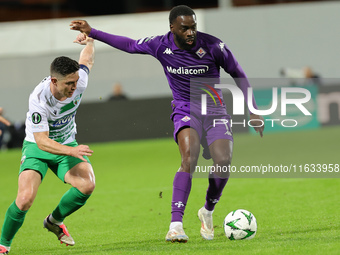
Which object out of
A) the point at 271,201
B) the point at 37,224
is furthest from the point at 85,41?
the point at 271,201

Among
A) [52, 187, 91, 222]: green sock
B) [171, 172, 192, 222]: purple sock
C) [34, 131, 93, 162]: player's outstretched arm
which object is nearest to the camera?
[34, 131, 93, 162]: player's outstretched arm

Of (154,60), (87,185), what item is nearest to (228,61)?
(87,185)

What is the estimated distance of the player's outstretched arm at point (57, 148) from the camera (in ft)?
17.2

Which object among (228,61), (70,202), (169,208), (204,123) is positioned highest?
(228,61)

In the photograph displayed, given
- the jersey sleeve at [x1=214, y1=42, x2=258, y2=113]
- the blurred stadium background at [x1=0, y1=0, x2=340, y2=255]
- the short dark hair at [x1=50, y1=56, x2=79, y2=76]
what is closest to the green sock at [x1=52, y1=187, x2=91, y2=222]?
the blurred stadium background at [x1=0, y1=0, x2=340, y2=255]

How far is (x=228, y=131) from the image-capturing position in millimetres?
6004

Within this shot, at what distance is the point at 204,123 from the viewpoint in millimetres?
6055

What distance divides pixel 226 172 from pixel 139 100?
12.1m

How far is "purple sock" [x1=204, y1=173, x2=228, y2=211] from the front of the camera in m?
6.02

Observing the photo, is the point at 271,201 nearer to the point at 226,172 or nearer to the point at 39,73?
the point at 226,172

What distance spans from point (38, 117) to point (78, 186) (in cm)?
77

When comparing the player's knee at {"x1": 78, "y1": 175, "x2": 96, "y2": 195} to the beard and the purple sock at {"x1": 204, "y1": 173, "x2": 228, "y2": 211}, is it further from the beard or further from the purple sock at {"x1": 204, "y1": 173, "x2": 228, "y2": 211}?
the beard

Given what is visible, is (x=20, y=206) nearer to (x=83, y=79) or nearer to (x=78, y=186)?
(x=78, y=186)

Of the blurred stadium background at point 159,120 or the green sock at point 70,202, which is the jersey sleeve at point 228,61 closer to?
the blurred stadium background at point 159,120
